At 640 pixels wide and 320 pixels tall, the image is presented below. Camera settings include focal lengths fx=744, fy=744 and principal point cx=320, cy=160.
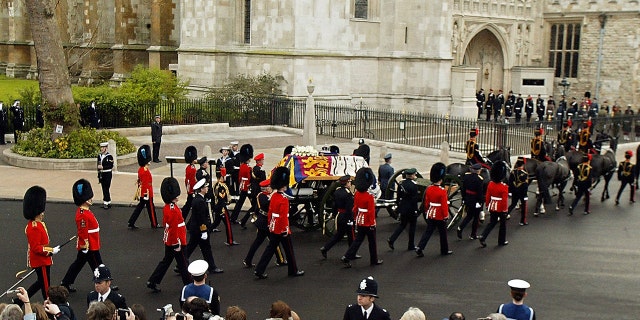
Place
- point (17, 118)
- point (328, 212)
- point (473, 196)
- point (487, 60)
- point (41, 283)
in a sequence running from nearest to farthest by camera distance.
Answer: point (41, 283)
point (328, 212)
point (473, 196)
point (17, 118)
point (487, 60)

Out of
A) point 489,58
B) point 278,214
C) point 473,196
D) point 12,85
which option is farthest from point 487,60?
point 278,214

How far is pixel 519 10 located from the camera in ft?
125

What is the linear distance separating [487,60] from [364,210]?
27891 millimetres

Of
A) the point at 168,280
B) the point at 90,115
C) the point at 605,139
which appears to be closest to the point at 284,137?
the point at 90,115

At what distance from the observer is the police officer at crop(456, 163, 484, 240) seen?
13.8 m

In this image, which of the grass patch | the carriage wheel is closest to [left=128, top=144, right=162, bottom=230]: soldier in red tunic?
the carriage wheel

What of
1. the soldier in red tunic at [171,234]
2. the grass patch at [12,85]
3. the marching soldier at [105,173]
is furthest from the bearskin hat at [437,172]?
the grass patch at [12,85]

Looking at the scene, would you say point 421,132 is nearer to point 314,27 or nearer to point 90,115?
point 314,27

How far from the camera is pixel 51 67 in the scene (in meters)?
20.2

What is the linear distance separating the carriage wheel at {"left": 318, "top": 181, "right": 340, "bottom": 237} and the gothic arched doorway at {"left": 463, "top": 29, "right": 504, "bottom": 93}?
83.0ft

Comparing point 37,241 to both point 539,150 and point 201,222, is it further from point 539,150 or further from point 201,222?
point 539,150

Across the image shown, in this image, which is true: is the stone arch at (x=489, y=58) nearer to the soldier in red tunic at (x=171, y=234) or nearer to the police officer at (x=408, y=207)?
the police officer at (x=408, y=207)

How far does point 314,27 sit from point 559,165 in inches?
613

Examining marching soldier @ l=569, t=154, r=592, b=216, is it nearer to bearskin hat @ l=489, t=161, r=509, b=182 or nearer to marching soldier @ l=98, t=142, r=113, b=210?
bearskin hat @ l=489, t=161, r=509, b=182
